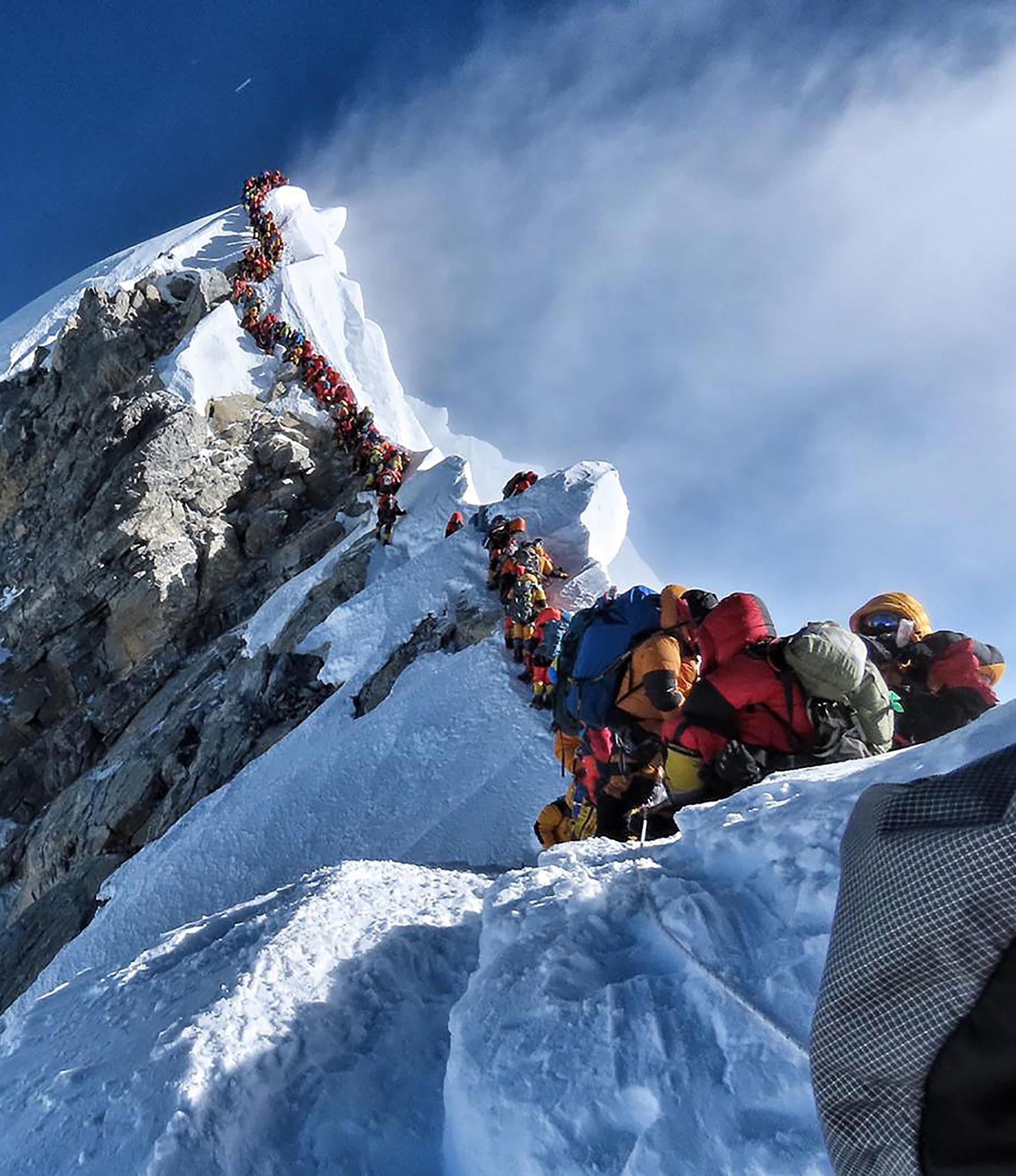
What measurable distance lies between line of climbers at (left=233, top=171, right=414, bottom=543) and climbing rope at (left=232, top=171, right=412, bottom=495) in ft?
0.07

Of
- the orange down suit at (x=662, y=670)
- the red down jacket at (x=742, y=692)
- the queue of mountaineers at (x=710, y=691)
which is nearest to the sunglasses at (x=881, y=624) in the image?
the queue of mountaineers at (x=710, y=691)

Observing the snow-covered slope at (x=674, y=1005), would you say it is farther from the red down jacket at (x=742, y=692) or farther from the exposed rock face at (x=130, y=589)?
the exposed rock face at (x=130, y=589)

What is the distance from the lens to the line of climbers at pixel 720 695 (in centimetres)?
420

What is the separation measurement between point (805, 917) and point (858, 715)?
2009 millimetres

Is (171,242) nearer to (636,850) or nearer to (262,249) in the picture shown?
(262,249)

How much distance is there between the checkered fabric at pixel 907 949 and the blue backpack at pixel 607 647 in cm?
451

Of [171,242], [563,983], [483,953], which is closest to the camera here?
[563,983]

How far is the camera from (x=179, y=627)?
1878 centimetres

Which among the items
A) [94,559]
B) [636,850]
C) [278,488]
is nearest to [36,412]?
[94,559]

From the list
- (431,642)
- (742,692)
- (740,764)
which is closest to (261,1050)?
(740,764)

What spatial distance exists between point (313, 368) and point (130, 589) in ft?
31.6

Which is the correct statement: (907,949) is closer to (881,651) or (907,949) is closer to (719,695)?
(719,695)

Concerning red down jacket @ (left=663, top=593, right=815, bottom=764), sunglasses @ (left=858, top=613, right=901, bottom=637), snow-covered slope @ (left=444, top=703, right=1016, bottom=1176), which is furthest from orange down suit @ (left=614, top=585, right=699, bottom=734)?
snow-covered slope @ (left=444, top=703, right=1016, bottom=1176)

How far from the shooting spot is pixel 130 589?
747 inches
